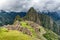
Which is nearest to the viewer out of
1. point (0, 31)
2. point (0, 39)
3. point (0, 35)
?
point (0, 39)

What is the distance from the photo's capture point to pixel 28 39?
5109 centimetres

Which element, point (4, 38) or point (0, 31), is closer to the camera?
point (4, 38)

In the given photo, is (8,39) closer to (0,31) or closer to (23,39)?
(23,39)

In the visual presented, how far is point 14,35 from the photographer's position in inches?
2028

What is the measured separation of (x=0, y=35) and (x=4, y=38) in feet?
8.10

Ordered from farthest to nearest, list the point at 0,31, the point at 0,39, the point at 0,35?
1. the point at 0,31
2. the point at 0,35
3. the point at 0,39

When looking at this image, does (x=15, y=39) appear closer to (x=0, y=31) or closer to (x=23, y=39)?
(x=23, y=39)

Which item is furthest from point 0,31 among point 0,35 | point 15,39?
point 15,39

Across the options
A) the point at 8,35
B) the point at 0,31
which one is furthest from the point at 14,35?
the point at 0,31

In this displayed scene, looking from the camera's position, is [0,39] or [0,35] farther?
[0,35]

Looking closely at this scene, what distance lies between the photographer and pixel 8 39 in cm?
4878

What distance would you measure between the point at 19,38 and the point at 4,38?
10.4 feet

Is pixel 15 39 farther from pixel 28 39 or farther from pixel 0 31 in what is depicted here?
pixel 0 31

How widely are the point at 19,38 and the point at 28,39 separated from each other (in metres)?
2.36
